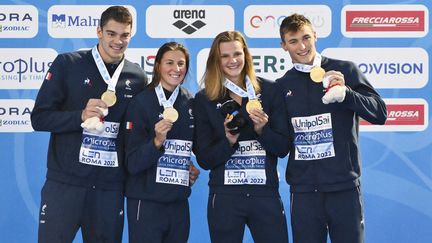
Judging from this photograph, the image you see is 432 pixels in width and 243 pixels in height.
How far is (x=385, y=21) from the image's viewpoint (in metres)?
5.40

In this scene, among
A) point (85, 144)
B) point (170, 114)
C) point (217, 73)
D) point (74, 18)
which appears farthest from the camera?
point (74, 18)

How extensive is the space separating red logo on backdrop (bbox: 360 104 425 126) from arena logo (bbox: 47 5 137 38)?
2248mm

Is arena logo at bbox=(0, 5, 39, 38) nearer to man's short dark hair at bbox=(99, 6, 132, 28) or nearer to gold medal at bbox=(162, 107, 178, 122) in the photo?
man's short dark hair at bbox=(99, 6, 132, 28)

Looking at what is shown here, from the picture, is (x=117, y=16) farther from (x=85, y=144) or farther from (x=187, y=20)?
(x=187, y=20)

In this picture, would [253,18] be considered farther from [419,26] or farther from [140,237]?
[140,237]

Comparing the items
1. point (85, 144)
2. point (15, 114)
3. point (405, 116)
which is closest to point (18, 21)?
point (15, 114)

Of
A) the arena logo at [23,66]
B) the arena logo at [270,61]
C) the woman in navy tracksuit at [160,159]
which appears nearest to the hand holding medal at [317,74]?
the woman in navy tracksuit at [160,159]

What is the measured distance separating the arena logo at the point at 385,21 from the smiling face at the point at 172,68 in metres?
1.77

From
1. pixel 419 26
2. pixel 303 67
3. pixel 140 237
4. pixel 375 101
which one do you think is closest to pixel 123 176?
pixel 140 237

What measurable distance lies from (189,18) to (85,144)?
1.72m

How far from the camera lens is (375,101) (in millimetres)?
4016

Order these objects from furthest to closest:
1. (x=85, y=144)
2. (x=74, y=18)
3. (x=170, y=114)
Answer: (x=74, y=18) → (x=85, y=144) → (x=170, y=114)

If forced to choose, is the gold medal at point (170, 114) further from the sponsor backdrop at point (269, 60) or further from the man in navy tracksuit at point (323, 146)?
the sponsor backdrop at point (269, 60)

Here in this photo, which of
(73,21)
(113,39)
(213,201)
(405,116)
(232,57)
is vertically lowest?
(213,201)
